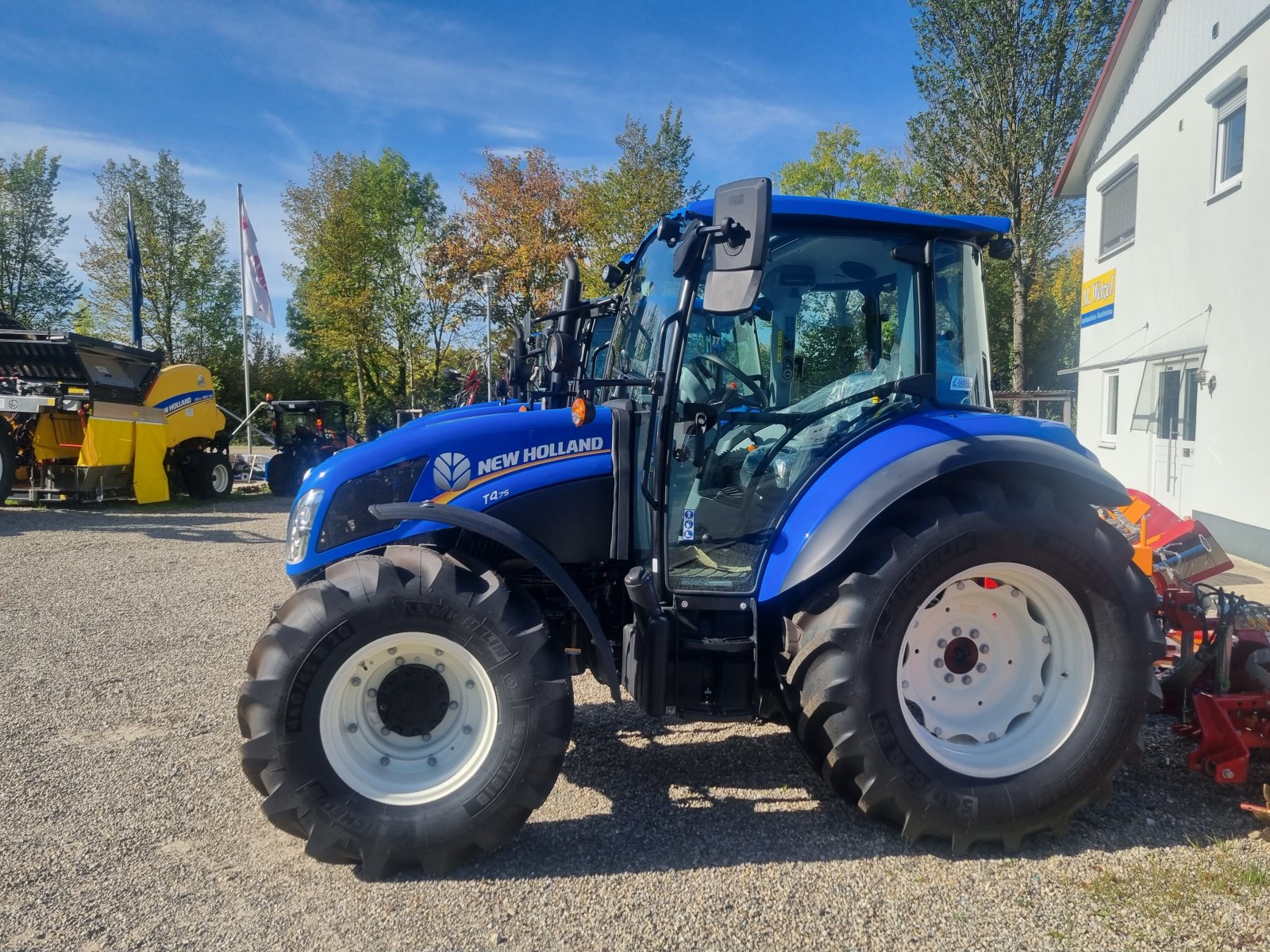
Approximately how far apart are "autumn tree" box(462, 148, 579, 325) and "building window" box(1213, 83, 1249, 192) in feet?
62.3

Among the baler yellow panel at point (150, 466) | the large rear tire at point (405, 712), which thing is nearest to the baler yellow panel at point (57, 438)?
the baler yellow panel at point (150, 466)

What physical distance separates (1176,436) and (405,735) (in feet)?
34.7

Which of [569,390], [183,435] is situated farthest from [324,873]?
[183,435]

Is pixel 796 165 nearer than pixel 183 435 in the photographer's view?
No

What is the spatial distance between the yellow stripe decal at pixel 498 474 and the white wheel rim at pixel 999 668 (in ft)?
4.45

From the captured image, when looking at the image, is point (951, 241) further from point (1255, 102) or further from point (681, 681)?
point (1255, 102)

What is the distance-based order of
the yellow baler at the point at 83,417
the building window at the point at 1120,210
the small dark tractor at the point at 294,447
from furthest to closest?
the small dark tractor at the point at 294,447 < the building window at the point at 1120,210 < the yellow baler at the point at 83,417

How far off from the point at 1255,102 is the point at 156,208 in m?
34.9

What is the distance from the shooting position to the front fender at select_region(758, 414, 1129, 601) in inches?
110

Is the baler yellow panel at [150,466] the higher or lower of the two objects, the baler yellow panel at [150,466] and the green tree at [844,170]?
the lower

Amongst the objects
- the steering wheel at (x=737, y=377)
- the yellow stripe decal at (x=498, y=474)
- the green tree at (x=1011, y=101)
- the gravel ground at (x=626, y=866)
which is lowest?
the gravel ground at (x=626, y=866)

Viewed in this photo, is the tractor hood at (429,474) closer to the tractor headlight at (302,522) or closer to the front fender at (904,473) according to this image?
the tractor headlight at (302,522)

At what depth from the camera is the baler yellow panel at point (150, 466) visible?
12.3 m

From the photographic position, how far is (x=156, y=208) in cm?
3219
